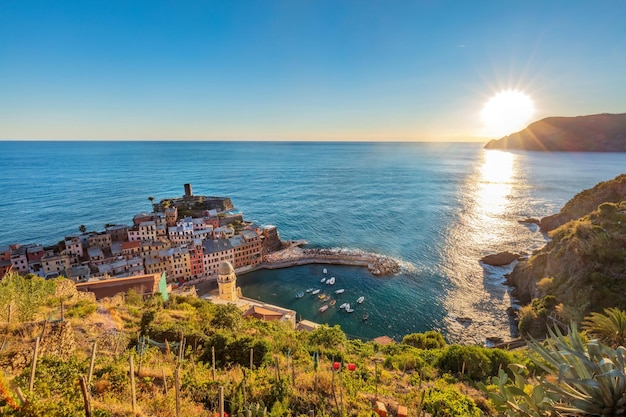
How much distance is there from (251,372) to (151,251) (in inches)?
1844

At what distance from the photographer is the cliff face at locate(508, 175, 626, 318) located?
26031 millimetres

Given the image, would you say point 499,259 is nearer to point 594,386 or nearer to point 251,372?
point 251,372

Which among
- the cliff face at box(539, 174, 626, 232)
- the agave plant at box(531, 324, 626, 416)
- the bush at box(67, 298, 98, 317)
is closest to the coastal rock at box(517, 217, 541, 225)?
the cliff face at box(539, 174, 626, 232)

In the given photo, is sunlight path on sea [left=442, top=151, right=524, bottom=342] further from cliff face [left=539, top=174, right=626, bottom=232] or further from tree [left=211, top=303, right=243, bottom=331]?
tree [left=211, top=303, right=243, bottom=331]

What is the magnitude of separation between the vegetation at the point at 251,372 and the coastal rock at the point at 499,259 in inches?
1467

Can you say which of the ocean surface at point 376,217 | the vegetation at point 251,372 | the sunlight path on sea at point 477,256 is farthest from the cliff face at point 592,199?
the vegetation at point 251,372

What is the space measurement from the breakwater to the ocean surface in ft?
5.56

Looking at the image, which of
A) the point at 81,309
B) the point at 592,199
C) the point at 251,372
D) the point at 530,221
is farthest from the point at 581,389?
the point at 530,221

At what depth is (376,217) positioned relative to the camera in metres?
73.9

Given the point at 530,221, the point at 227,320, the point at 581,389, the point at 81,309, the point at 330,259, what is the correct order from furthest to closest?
1. the point at 530,221
2. the point at 330,259
3. the point at 227,320
4. the point at 81,309
5. the point at 581,389

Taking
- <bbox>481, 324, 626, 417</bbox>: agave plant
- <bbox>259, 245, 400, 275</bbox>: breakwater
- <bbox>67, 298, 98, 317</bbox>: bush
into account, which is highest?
<bbox>481, 324, 626, 417</bbox>: agave plant

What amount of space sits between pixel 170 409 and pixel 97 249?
2058 inches

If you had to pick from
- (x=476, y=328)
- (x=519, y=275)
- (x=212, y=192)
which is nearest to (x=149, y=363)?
(x=476, y=328)

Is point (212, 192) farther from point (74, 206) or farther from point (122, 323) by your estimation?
point (122, 323)
